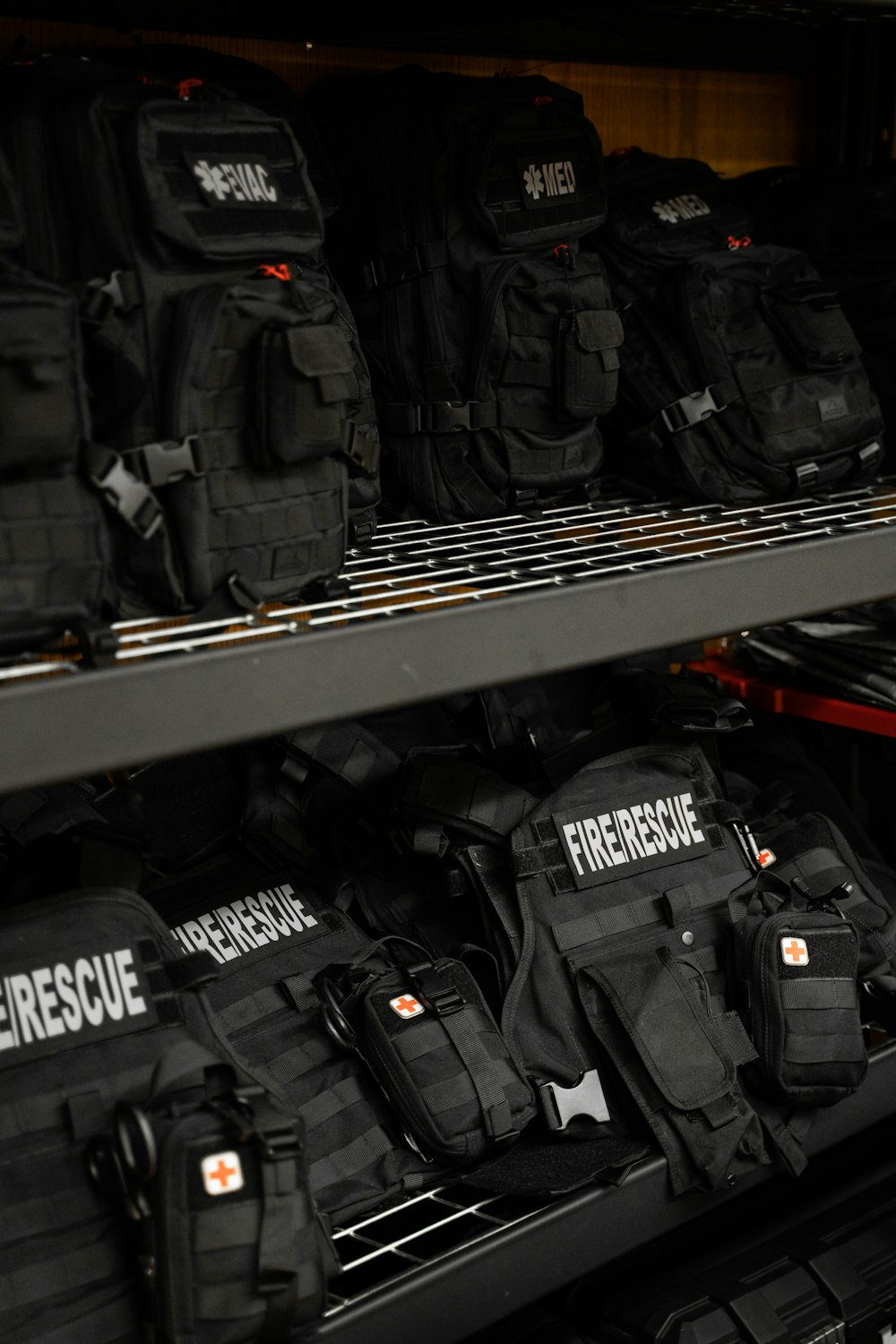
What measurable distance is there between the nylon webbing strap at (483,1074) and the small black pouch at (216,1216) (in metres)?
0.27

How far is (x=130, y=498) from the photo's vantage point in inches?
44.7

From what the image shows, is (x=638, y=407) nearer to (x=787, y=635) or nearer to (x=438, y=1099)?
(x=787, y=635)

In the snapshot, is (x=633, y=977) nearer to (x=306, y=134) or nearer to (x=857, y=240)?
(x=306, y=134)

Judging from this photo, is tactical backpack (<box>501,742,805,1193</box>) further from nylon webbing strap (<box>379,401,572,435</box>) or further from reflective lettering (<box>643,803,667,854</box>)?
nylon webbing strap (<box>379,401,572,435</box>)

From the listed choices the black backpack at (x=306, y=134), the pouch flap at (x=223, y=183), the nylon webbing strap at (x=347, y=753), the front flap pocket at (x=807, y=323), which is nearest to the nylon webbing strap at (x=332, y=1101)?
the nylon webbing strap at (x=347, y=753)

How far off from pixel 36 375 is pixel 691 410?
96 cm

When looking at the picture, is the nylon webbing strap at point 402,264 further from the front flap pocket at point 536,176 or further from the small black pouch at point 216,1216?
the small black pouch at point 216,1216

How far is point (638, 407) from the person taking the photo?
182 centimetres

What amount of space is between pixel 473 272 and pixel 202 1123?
0.95 m

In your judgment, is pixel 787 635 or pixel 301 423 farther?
pixel 787 635

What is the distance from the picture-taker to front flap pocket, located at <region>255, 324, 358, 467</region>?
3.87ft

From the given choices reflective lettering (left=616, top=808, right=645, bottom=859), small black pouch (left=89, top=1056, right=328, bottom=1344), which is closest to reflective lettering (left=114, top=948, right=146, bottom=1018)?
small black pouch (left=89, top=1056, right=328, bottom=1344)

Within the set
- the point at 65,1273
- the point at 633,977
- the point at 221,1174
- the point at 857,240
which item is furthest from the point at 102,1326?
the point at 857,240

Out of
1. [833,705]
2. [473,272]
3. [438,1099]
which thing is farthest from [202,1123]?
[833,705]
